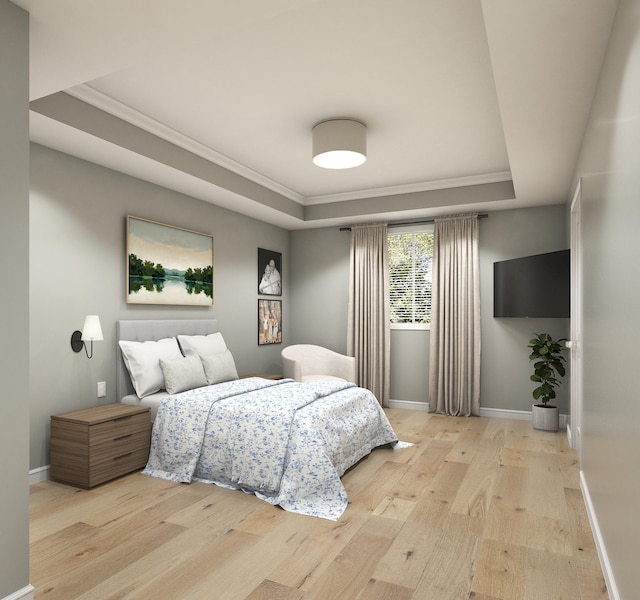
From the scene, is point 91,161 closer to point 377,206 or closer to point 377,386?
point 377,206

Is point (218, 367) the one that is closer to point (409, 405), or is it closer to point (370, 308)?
point (370, 308)

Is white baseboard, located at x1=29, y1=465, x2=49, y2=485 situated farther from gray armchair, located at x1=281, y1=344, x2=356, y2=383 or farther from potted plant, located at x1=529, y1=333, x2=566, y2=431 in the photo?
potted plant, located at x1=529, y1=333, x2=566, y2=431

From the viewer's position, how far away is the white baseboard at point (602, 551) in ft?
6.75

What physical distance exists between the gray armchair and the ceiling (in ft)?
5.99

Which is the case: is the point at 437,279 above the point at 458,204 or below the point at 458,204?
below

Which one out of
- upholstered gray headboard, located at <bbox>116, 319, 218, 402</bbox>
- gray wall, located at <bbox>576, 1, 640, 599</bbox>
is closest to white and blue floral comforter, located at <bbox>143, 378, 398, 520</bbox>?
upholstered gray headboard, located at <bbox>116, 319, 218, 402</bbox>

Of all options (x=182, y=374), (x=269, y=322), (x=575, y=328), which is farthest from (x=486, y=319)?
(x=182, y=374)

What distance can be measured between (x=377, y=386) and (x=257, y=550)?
389 cm

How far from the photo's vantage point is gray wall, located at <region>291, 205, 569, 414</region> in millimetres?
5543

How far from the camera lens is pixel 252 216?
19.7ft

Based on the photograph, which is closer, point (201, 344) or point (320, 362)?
point (201, 344)

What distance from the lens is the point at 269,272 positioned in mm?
6434

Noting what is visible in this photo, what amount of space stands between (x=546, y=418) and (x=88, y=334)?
4439 mm

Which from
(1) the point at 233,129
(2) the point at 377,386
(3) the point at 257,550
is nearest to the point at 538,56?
(1) the point at 233,129
